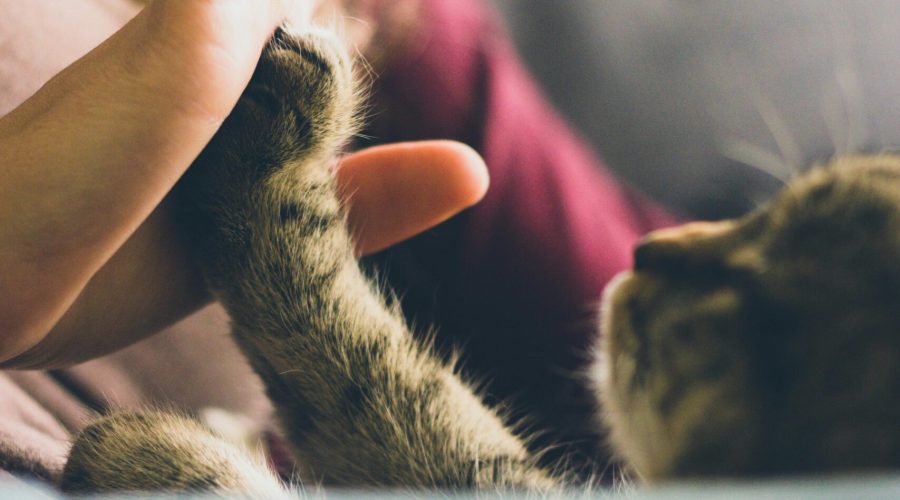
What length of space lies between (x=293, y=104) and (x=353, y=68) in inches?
1.4

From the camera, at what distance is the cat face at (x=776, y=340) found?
20 centimetres

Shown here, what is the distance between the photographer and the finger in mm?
348

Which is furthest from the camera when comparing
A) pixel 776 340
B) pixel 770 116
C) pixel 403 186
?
pixel 770 116

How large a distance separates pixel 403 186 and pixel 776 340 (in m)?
0.19

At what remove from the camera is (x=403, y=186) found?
352 mm

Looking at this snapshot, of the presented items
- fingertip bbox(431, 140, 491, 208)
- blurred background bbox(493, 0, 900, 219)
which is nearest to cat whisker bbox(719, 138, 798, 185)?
blurred background bbox(493, 0, 900, 219)

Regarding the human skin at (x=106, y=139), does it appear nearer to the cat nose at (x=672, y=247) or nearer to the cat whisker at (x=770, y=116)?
the cat nose at (x=672, y=247)

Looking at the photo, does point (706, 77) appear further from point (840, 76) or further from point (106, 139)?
point (106, 139)

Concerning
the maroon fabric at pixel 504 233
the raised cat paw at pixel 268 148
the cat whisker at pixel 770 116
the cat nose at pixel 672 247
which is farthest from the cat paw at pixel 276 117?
the cat whisker at pixel 770 116

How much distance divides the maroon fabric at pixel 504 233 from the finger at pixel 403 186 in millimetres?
200

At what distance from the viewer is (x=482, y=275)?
0.64 metres

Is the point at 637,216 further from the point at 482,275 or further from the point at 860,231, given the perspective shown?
the point at 860,231

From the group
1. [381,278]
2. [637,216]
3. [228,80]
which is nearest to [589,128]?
[637,216]

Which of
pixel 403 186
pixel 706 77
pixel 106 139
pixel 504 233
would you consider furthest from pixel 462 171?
pixel 706 77
